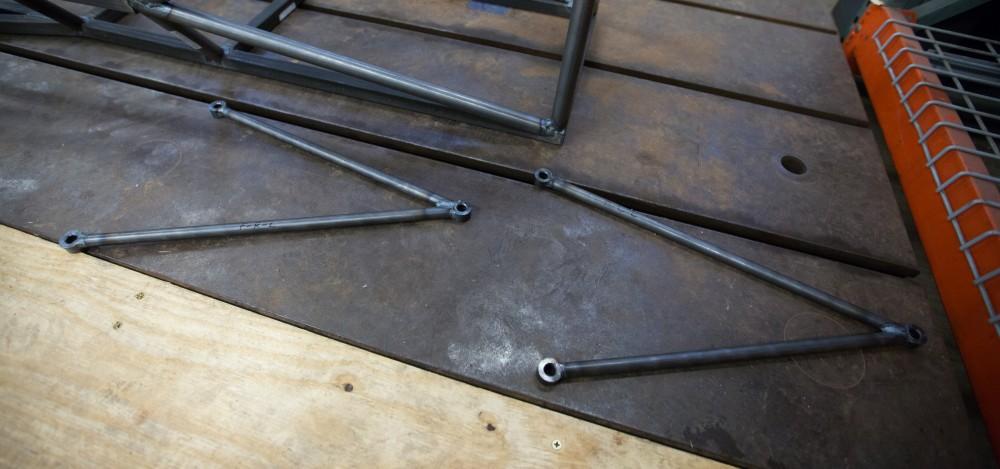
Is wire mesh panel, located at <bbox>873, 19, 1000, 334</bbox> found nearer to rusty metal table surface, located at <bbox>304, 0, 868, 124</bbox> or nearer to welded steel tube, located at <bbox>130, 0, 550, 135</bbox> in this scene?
rusty metal table surface, located at <bbox>304, 0, 868, 124</bbox>

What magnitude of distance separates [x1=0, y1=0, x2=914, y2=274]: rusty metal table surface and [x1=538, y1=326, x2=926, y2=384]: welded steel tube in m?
0.22

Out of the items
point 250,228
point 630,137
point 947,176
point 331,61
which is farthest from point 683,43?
point 250,228

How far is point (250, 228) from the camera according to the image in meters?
1.02

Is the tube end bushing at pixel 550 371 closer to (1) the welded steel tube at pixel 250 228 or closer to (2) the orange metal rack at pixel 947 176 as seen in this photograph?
(1) the welded steel tube at pixel 250 228

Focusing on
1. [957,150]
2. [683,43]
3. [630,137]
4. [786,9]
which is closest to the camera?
[957,150]

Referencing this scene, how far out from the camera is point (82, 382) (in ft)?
2.79

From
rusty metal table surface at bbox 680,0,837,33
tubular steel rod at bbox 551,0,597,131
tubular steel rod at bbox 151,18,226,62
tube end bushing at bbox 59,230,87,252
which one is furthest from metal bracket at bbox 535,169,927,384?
tubular steel rod at bbox 151,18,226,62

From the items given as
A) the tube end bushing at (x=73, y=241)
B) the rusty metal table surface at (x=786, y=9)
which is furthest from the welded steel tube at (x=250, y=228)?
the rusty metal table surface at (x=786, y=9)

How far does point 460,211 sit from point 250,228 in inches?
20.3

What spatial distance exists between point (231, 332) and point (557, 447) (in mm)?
728

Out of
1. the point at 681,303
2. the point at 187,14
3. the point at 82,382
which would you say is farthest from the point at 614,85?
the point at 82,382

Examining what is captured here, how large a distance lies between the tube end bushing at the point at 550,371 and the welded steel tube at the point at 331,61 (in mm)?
646

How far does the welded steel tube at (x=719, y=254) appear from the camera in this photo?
927mm

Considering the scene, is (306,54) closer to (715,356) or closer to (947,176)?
(715,356)
